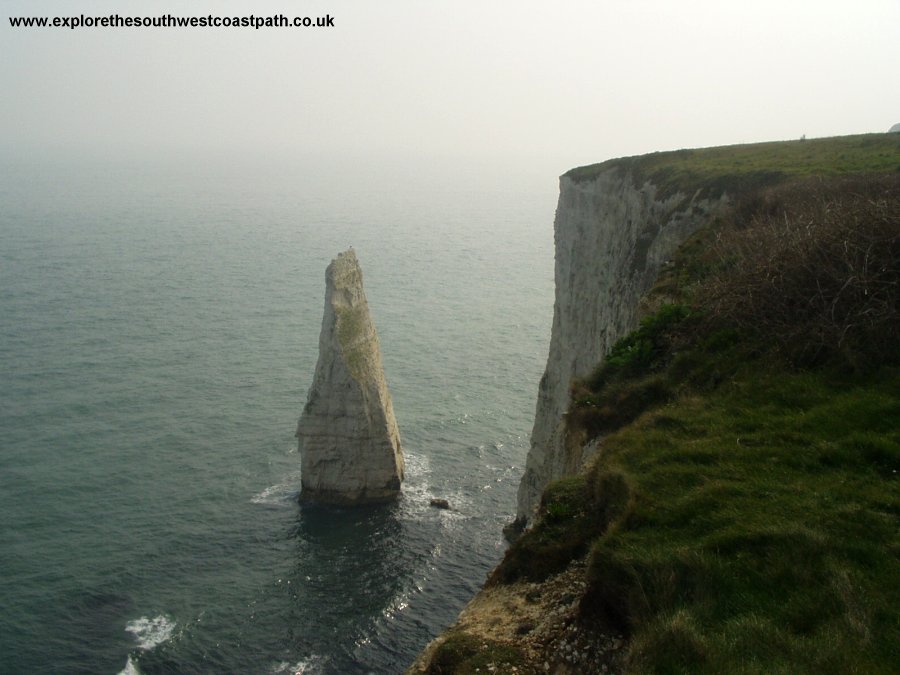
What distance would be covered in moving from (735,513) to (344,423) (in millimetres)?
34847

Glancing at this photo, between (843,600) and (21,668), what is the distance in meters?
29.4

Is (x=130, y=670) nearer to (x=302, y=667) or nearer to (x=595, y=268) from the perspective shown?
(x=302, y=667)

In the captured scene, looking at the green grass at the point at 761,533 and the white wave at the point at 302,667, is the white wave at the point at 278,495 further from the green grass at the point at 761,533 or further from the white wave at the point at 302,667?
the green grass at the point at 761,533

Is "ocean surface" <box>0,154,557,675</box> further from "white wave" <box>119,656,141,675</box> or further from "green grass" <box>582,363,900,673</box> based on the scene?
"green grass" <box>582,363,900,673</box>

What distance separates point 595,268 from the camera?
37312 mm

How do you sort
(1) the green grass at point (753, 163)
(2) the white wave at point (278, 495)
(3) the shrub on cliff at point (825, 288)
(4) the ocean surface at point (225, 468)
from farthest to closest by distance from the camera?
1. (2) the white wave at point (278, 495)
2. (4) the ocean surface at point (225, 468)
3. (1) the green grass at point (753, 163)
4. (3) the shrub on cliff at point (825, 288)

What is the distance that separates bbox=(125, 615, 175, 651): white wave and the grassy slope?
72.7 feet

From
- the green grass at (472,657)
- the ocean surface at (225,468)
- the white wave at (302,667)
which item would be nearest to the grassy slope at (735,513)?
the green grass at (472,657)

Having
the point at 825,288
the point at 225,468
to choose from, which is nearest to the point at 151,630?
the point at 225,468

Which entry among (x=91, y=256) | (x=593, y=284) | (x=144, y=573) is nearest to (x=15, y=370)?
(x=144, y=573)

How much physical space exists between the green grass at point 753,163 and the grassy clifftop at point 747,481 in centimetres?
951

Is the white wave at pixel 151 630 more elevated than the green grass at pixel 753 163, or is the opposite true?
the green grass at pixel 753 163

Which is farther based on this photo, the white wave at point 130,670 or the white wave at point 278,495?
the white wave at point 278,495

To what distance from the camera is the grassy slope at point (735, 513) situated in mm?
7305
